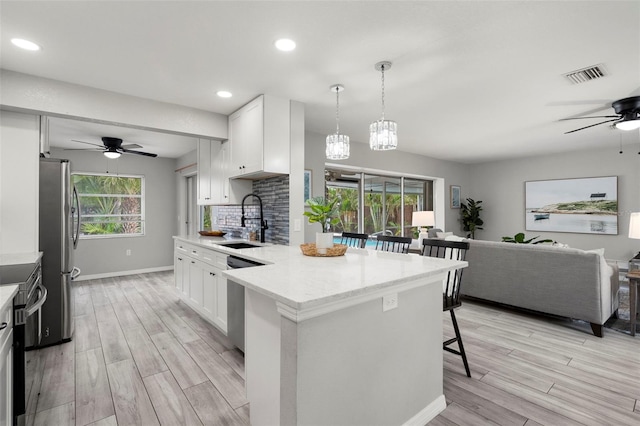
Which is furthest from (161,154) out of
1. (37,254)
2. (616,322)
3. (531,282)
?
(616,322)

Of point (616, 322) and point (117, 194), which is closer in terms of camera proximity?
point (616, 322)

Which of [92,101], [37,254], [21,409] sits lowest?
[21,409]

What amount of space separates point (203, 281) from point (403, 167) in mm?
4359

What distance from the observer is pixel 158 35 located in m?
2.08

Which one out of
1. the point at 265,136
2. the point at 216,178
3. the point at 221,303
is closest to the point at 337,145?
the point at 265,136

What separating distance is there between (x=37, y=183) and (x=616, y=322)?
6.10 meters

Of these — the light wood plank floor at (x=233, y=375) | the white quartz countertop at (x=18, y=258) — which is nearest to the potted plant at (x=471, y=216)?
the light wood plank floor at (x=233, y=375)

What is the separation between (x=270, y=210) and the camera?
369 cm

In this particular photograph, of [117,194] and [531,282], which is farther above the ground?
[117,194]

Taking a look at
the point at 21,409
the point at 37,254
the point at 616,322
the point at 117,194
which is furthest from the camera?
the point at 117,194

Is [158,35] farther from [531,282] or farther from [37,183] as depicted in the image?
[531,282]

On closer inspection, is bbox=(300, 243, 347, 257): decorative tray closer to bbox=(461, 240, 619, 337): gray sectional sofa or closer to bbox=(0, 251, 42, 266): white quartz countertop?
bbox=(0, 251, 42, 266): white quartz countertop

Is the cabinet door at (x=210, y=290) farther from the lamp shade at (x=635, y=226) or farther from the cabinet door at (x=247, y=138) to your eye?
the lamp shade at (x=635, y=226)

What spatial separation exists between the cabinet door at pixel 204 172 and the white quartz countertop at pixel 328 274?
2.36 metres
